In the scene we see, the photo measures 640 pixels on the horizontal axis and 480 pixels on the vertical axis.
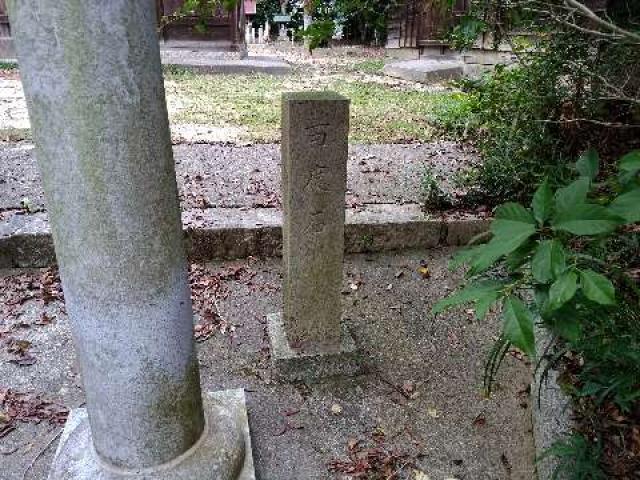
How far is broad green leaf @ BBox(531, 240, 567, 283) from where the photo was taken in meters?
0.97

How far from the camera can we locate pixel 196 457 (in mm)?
1759

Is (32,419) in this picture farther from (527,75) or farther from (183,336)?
(527,75)

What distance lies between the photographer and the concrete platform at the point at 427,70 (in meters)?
11.5

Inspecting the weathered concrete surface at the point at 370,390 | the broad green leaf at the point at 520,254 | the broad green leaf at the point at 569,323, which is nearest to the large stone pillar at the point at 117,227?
the weathered concrete surface at the point at 370,390

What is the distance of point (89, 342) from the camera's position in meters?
1.49

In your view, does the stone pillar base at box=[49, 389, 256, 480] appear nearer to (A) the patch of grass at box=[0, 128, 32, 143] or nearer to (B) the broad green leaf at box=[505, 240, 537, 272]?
(B) the broad green leaf at box=[505, 240, 537, 272]

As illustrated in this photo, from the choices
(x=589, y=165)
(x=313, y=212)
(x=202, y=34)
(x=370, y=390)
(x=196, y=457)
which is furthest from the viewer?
Result: (x=202, y=34)

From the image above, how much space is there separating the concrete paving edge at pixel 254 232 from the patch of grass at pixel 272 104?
273cm

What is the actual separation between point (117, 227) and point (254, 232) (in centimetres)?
272

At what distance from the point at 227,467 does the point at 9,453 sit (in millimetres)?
1271

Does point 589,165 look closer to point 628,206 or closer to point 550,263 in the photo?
point 628,206

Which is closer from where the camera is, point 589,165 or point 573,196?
point 573,196

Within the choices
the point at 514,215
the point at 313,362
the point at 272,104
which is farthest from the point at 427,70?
the point at 514,215

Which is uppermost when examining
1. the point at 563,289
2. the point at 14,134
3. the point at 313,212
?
the point at 563,289
